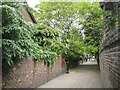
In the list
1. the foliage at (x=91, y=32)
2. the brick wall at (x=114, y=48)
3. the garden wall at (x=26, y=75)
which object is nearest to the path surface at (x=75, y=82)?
the garden wall at (x=26, y=75)

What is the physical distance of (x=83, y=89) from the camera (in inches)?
395

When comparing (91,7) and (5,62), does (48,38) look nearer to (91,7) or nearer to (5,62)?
(5,62)

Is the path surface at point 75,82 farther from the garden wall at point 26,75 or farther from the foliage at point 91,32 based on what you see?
the foliage at point 91,32

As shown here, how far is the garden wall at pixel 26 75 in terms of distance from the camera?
22.9ft

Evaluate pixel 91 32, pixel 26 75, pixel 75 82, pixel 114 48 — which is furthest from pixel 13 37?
pixel 91 32

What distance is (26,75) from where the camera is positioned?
8.62 meters

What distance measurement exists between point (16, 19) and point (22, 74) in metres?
2.15

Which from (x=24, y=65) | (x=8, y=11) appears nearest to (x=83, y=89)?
(x=24, y=65)

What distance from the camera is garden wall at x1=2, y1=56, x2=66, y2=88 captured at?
699 cm

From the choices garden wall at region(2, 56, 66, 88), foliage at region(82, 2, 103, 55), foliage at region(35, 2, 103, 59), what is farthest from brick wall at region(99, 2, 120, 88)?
foliage at region(82, 2, 103, 55)

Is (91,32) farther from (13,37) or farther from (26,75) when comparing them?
(13,37)

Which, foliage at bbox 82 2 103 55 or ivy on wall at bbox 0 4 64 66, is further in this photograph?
foliage at bbox 82 2 103 55

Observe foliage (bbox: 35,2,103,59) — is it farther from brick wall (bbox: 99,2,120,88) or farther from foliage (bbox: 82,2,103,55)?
brick wall (bbox: 99,2,120,88)

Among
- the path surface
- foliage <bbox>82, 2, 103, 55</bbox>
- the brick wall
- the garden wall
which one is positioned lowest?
the path surface
